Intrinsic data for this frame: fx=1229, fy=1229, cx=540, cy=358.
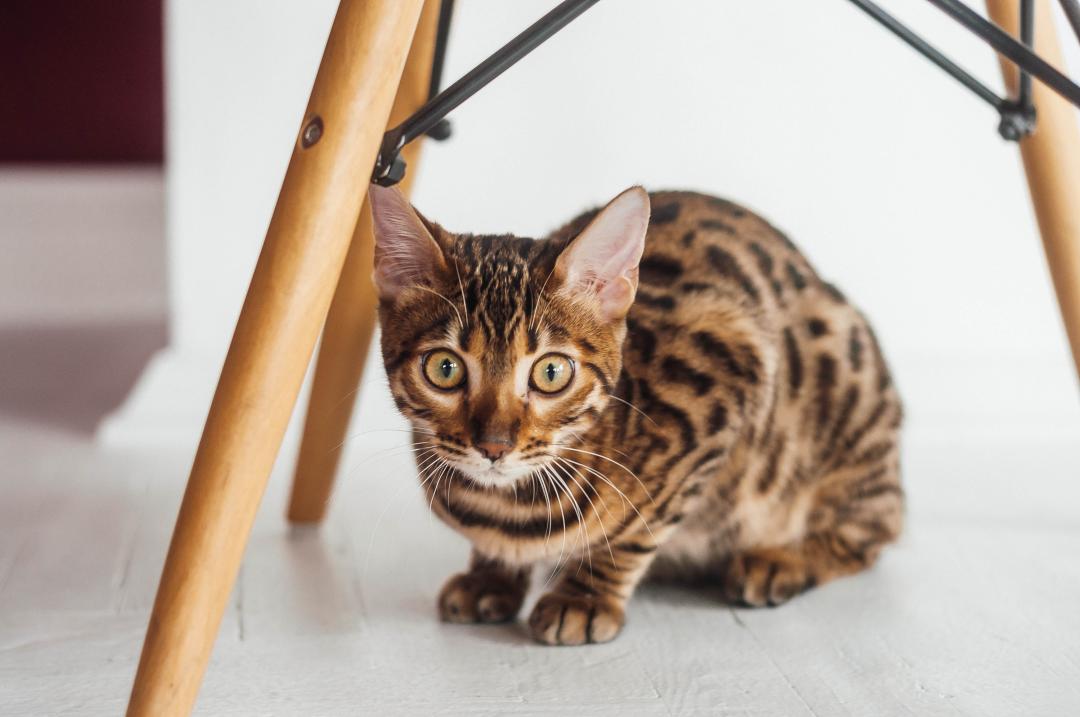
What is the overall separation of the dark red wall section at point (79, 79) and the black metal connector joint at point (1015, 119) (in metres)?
1.90

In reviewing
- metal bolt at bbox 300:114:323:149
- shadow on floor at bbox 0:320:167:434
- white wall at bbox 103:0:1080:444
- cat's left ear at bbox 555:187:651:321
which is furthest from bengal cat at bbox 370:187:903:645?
shadow on floor at bbox 0:320:167:434

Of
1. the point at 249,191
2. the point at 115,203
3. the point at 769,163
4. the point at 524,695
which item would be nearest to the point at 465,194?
the point at 249,191

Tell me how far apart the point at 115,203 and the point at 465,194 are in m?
1.17

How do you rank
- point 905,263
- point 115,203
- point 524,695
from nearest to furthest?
point 524,695
point 905,263
point 115,203

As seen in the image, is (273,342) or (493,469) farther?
(493,469)

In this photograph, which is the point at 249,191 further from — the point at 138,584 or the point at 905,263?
the point at 905,263

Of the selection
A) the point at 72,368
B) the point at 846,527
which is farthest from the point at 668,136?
the point at 72,368

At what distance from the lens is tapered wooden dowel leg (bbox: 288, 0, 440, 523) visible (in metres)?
1.21

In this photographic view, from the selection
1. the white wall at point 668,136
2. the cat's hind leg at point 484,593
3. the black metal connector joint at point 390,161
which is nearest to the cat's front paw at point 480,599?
the cat's hind leg at point 484,593

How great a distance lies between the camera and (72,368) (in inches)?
88.7

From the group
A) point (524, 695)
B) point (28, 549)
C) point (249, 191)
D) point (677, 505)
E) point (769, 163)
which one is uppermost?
point (769, 163)

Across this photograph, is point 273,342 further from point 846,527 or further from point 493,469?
point 846,527

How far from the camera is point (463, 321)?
1045mm

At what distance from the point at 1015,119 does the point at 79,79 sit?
6.64ft
